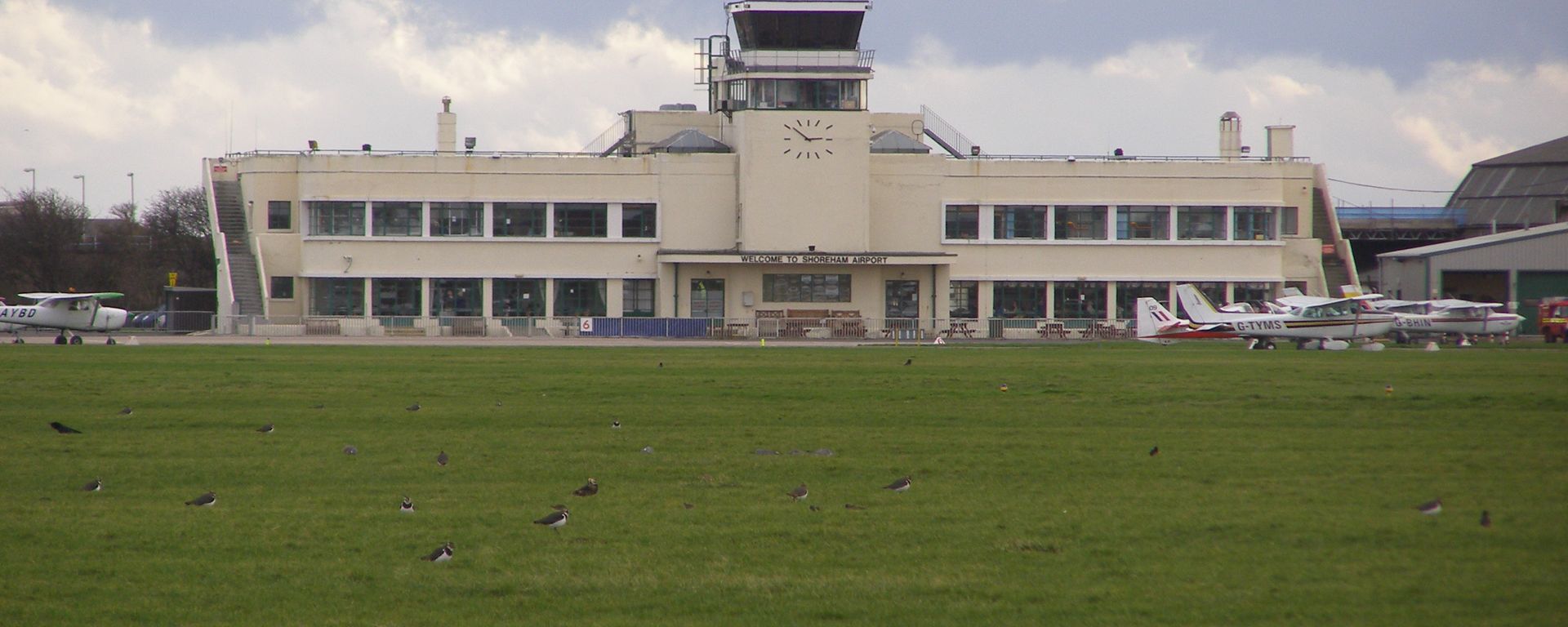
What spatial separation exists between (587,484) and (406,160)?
5590 centimetres

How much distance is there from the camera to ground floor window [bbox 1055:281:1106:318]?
230 feet

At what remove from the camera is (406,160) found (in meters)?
68.4

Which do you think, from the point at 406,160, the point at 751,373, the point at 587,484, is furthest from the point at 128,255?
the point at 587,484

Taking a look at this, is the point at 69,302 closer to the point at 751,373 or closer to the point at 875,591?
the point at 751,373

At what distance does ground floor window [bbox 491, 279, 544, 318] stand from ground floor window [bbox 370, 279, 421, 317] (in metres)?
3.67

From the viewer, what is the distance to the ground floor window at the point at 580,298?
6856cm

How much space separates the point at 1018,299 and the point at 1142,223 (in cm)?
722

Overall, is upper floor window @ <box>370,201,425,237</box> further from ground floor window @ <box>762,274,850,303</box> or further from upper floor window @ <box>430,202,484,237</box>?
ground floor window @ <box>762,274,850,303</box>

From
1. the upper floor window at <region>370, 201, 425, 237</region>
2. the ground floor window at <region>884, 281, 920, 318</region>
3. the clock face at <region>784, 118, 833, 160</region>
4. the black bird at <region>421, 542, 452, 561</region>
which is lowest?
the black bird at <region>421, 542, 452, 561</region>

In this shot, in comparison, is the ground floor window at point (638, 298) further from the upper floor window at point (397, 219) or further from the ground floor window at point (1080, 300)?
the ground floor window at point (1080, 300)

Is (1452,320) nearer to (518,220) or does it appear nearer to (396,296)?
(518,220)

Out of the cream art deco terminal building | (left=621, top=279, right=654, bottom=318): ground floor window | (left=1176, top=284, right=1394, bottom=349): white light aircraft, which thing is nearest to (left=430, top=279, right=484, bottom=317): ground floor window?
the cream art deco terminal building

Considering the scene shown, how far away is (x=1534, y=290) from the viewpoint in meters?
69.2

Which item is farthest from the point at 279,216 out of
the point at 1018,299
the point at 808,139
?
the point at 1018,299
